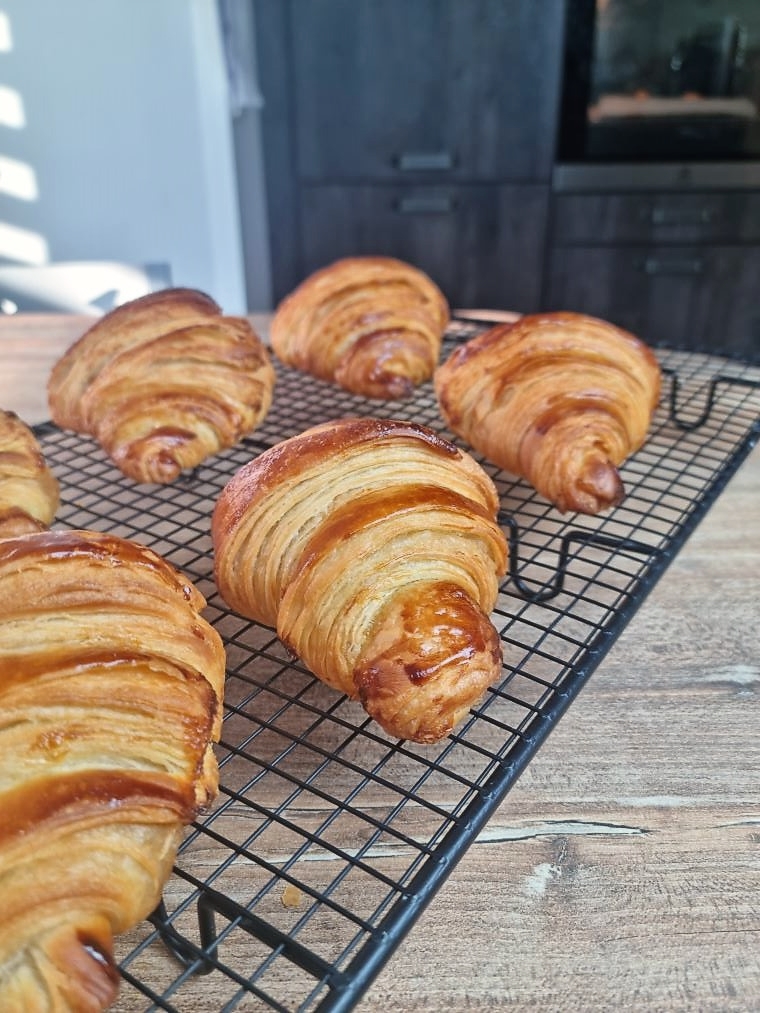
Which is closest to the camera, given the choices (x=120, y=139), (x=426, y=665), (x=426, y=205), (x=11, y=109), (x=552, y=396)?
(x=426, y=665)

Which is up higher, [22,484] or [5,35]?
[5,35]

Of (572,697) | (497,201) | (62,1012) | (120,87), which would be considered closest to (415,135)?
(497,201)

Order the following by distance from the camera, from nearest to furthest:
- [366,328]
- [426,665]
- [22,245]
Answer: [426,665] → [366,328] → [22,245]

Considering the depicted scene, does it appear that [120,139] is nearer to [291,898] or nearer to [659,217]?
[659,217]

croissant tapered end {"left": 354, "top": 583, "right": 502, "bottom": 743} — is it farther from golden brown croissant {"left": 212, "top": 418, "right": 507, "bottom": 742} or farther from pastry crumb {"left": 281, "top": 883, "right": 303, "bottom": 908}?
→ pastry crumb {"left": 281, "top": 883, "right": 303, "bottom": 908}

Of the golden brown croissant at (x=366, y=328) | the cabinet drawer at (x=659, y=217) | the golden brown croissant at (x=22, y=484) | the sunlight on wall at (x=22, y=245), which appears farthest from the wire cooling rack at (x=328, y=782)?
the sunlight on wall at (x=22, y=245)

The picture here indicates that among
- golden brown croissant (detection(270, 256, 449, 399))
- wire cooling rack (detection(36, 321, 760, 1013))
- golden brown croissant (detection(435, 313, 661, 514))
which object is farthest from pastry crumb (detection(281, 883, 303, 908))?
golden brown croissant (detection(270, 256, 449, 399))

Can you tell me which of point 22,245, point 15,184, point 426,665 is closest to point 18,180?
point 15,184
